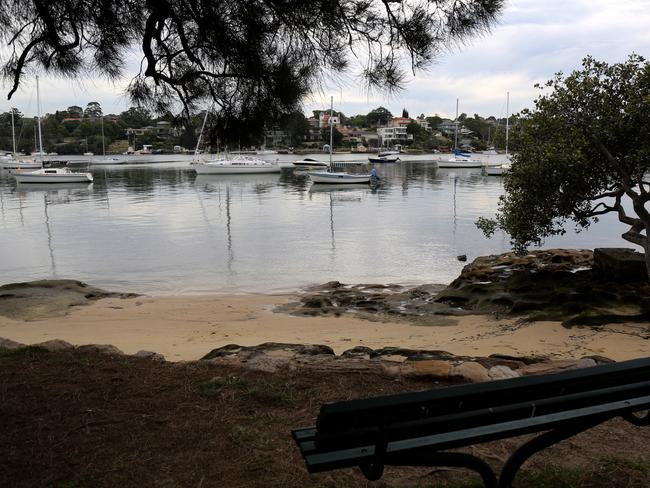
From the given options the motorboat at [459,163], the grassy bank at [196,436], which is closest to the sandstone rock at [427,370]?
the grassy bank at [196,436]

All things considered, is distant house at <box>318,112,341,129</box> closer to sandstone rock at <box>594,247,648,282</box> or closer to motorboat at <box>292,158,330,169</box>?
sandstone rock at <box>594,247,648,282</box>

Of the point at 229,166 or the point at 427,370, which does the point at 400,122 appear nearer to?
the point at 229,166

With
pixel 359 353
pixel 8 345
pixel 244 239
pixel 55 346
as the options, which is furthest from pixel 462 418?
pixel 244 239

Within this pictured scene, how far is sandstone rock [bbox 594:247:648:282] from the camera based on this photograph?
340 inches

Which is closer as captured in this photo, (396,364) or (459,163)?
(396,364)

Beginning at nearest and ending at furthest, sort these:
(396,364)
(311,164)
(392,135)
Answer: (396,364)
(311,164)
(392,135)

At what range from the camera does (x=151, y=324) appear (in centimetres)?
870

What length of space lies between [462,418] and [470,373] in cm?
212

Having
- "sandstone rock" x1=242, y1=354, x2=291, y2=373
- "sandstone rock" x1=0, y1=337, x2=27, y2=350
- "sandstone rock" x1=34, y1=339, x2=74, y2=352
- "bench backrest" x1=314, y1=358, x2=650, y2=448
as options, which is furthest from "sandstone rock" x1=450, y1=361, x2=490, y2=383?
"sandstone rock" x1=0, y1=337, x2=27, y2=350

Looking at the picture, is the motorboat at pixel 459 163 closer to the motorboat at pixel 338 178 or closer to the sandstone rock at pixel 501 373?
the motorboat at pixel 338 178

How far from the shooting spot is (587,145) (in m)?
8.20

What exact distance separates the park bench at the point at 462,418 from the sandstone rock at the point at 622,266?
694 centimetres

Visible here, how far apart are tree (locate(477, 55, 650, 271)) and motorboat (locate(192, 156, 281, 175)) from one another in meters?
53.8

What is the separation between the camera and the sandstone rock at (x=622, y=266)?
863 centimetres
